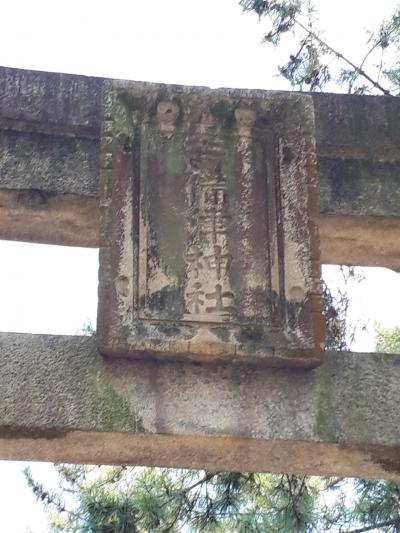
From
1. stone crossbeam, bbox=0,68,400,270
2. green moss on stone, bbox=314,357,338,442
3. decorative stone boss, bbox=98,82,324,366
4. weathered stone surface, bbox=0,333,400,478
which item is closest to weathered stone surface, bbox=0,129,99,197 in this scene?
stone crossbeam, bbox=0,68,400,270

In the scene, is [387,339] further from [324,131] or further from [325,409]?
[325,409]

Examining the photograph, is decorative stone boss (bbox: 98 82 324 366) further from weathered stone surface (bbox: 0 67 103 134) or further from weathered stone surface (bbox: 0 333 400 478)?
weathered stone surface (bbox: 0 67 103 134)

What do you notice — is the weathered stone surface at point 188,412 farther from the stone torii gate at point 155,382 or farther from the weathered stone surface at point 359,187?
the weathered stone surface at point 359,187

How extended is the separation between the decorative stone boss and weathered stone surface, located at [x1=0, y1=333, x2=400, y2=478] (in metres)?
0.08

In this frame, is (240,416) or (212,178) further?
(212,178)

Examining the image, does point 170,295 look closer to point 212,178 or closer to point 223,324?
point 223,324

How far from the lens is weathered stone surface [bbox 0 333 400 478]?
3.14 metres

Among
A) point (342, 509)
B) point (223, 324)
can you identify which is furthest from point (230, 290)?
point (342, 509)

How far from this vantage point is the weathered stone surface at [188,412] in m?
3.14

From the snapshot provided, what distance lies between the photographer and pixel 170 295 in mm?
3258

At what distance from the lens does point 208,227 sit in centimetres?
339

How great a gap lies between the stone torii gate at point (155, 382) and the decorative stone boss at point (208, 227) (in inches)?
0.4

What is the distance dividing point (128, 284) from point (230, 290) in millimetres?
316

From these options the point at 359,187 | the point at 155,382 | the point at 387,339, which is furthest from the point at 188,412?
the point at 387,339
